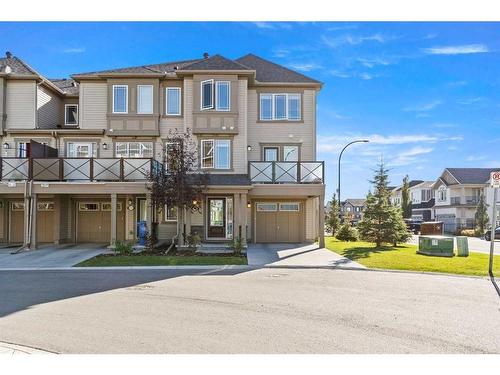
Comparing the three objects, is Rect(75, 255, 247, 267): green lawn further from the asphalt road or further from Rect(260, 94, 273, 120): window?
Rect(260, 94, 273, 120): window

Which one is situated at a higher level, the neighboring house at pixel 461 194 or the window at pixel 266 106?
the window at pixel 266 106

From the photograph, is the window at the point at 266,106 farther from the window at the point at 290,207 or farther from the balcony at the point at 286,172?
the window at the point at 290,207

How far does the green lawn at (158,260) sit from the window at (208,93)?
8.30 metres

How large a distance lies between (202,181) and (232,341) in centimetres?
1204

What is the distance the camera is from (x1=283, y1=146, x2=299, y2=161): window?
68.9 ft

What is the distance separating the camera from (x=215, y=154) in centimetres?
2028

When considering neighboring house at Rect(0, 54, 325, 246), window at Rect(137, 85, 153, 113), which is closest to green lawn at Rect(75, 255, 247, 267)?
neighboring house at Rect(0, 54, 325, 246)

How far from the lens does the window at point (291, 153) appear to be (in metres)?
21.0

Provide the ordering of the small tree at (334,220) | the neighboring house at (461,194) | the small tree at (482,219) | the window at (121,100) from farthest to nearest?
the neighboring house at (461,194)
the small tree at (482,219)
the small tree at (334,220)
the window at (121,100)

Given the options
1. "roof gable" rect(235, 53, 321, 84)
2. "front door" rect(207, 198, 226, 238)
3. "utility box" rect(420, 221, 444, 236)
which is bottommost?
"utility box" rect(420, 221, 444, 236)

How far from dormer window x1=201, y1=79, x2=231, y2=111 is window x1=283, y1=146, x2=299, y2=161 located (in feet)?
12.7

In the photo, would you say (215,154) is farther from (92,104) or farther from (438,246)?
(438,246)

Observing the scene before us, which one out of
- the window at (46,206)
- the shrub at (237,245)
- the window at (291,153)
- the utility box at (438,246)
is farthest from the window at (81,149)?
the utility box at (438,246)

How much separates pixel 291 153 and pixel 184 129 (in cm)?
594
